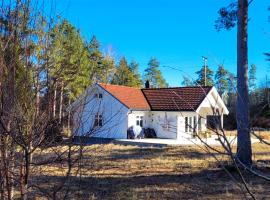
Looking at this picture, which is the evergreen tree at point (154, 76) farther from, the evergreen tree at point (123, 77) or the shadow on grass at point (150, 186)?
the shadow on grass at point (150, 186)

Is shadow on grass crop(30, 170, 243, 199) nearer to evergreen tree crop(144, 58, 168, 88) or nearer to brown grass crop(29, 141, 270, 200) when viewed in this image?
brown grass crop(29, 141, 270, 200)

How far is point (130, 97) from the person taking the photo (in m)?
33.3

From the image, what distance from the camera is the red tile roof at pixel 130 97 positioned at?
1246 inches

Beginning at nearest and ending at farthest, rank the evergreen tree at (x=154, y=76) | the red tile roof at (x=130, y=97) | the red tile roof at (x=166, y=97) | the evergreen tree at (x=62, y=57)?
the evergreen tree at (x=62, y=57)
the red tile roof at (x=166, y=97)
the red tile roof at (x=130, y=97)
the evergreen tree at (x=154, y=76)

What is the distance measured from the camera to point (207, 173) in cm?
1312

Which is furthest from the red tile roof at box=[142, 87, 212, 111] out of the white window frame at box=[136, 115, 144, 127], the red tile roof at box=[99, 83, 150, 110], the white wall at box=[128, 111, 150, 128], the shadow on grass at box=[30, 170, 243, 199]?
the shadow on grass at box=[30, 170, 243, 199]

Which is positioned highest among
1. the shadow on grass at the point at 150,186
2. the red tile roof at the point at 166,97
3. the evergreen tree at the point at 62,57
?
the red tile roof at the point at 166,97

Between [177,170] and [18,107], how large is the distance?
11534 mm

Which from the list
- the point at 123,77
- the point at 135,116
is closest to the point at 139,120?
the point at 135,116

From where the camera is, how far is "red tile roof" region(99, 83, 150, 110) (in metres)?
31.6

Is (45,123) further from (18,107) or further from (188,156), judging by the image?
(188,156)

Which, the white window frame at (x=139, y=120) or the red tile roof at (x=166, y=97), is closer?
the red tile roof at (x=166, y=97)

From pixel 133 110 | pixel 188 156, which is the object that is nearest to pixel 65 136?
pixel 188 156

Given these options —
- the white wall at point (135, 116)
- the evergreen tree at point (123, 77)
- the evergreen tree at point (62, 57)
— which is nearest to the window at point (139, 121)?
the white wall at point (135, 116)
